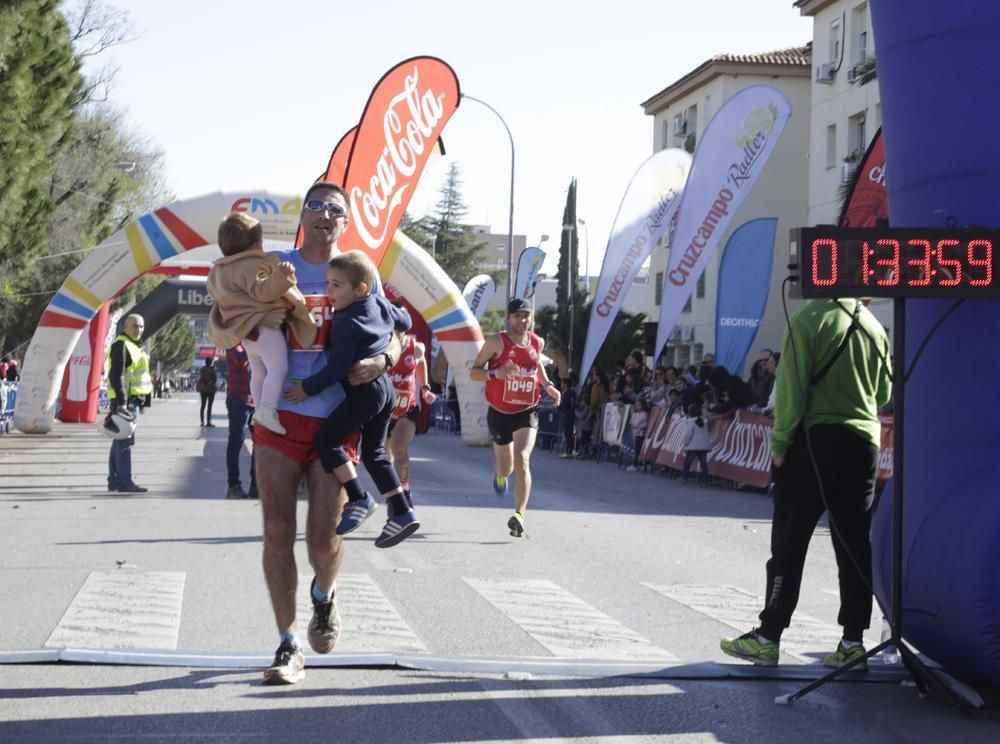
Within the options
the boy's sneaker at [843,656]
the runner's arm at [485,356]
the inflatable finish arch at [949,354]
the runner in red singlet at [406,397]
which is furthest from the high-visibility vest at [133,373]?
the inflatable finish arch at [949,354]

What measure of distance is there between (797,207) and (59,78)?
26.1 metres

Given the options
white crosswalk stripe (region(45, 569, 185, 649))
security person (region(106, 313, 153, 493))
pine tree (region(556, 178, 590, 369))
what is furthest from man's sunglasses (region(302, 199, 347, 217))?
pine tree (region(556, 178, 590, 369))

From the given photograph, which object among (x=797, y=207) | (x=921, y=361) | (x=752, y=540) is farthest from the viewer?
(x=797, y=207)

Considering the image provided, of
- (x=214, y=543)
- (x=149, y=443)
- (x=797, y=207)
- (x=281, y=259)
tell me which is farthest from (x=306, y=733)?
(x=797, y=207)

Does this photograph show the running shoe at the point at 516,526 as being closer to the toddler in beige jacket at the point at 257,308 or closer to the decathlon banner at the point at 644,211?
the toddler in beige jacket at the point at 257,308

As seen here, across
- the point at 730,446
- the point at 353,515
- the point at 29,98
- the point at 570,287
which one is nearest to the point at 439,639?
the point at 353,515

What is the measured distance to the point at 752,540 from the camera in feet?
43.8

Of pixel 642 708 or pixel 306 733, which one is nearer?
pixel 306 733

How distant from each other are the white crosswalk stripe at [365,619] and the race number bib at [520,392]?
3.12 meters

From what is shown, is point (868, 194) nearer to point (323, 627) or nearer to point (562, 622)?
point (562, 622)

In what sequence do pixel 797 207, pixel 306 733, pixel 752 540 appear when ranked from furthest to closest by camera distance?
pixel 797 207 → pixel 752 540 → pixel 306 733

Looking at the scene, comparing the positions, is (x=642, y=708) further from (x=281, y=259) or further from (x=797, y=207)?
(x=797, y=207)

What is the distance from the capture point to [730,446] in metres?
21.1

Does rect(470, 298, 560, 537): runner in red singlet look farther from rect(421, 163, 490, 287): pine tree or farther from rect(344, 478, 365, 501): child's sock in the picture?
rect(421, 163, 490, 287): pine tree
